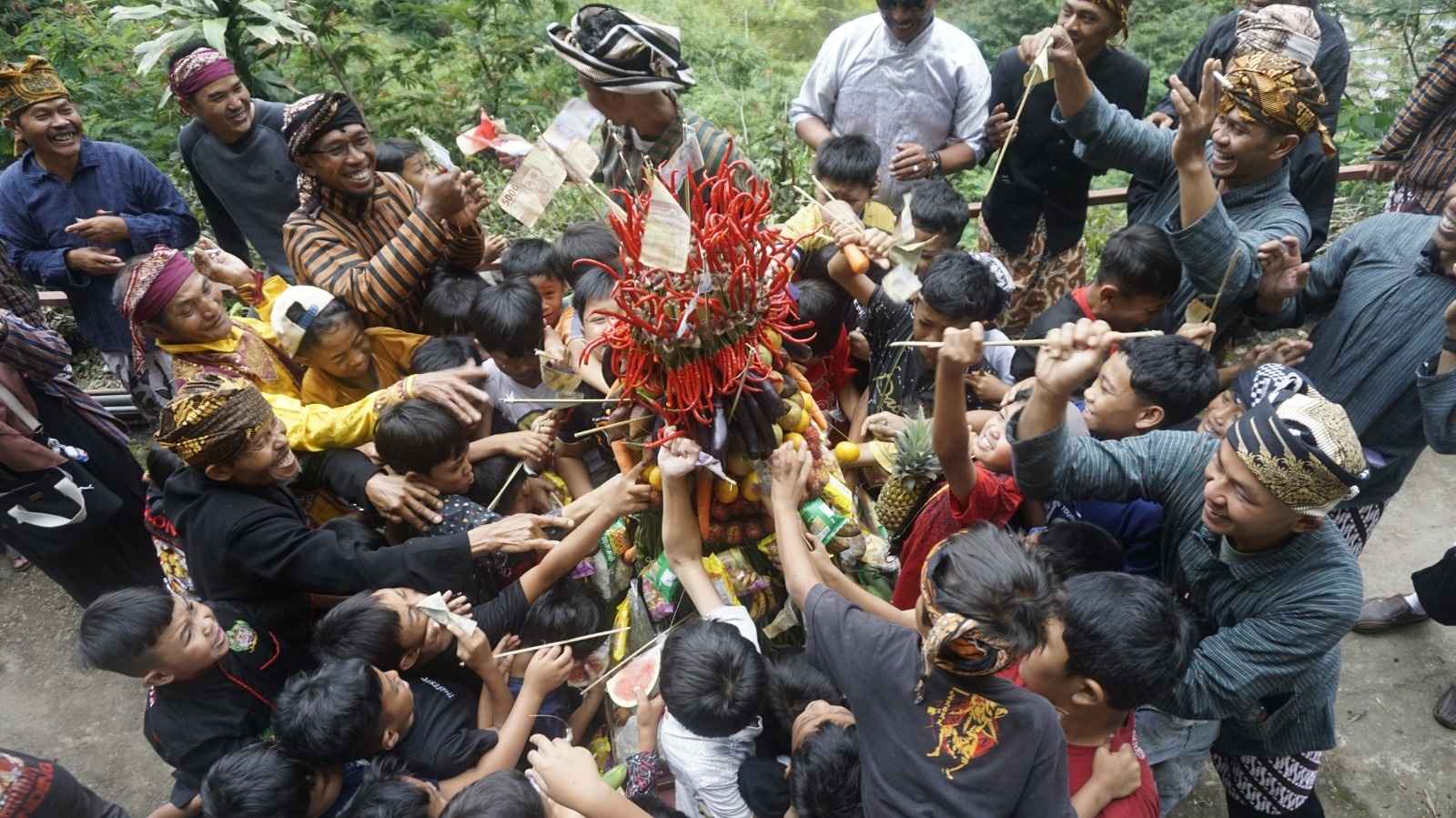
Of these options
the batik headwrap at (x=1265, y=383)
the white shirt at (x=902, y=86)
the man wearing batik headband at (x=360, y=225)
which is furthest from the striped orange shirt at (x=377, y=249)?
the batik headwrap at (x=1265, y=383)

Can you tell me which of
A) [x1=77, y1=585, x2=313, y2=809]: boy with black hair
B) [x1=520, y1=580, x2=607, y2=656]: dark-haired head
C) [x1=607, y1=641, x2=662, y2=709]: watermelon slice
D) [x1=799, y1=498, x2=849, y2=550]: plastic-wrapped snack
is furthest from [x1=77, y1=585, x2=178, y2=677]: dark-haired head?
[x1=799, y1=498, x2=849, y2=550]: plastic-wrapped snack

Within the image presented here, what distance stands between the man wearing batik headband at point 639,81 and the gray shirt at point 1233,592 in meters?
1.65

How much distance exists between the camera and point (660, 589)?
2.77 m

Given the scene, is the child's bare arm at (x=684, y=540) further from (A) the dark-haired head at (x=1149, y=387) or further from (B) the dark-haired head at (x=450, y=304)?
(B) the dark-haired head at (x=450, y=304)

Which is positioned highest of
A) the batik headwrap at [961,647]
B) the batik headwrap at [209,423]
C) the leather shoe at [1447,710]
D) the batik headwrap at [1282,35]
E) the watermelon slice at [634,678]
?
the batik headwrap at [1282,35]

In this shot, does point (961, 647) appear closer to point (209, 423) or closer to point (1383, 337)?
point (209, 423)

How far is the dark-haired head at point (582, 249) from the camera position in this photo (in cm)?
384

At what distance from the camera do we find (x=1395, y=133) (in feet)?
15.8

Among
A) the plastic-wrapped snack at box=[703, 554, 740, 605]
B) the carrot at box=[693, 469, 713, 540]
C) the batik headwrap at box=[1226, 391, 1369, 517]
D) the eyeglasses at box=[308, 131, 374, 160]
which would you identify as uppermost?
the eyeglasses at box=[308, 131, 374, 160]

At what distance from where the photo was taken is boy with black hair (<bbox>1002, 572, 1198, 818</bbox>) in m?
2.17

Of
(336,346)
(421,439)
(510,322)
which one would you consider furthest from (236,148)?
(421,439)

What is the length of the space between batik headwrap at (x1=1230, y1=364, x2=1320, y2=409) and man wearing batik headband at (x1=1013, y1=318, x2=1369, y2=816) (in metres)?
0.29

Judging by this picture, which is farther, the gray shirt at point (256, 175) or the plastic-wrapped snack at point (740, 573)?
the gray shirt at point (256, 175)

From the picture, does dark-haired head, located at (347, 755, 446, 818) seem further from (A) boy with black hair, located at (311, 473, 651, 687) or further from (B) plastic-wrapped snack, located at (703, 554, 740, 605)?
(B) plastic-wrapped snack, located at (703, 554, 740, 605)
